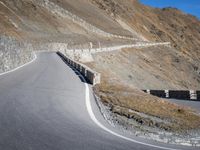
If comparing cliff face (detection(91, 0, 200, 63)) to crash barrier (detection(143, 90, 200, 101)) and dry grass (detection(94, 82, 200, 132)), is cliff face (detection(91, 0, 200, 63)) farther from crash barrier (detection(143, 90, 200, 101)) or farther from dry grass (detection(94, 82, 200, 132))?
dry grass (detection(94, 82, 200, 132))

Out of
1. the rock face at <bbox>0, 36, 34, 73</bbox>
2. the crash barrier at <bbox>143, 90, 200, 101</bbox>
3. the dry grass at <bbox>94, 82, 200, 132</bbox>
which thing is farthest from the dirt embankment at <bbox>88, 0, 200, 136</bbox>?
the rock face at <bbox>0, 36, 34, 73</bbox>

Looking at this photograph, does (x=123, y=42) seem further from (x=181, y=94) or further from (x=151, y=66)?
(x=181, y=94)

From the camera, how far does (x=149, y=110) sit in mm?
15523

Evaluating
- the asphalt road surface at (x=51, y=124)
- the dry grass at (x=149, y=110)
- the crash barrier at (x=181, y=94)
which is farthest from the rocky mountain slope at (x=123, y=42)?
the crash barrier at (x=181, y=94)

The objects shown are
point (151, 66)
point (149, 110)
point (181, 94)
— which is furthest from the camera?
point (151, 66)

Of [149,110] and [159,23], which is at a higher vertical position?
[159,23]

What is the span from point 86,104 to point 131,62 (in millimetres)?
46424

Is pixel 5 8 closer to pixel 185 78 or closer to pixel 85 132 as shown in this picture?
pixel 185 78

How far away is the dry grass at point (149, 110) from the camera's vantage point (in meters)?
13.6

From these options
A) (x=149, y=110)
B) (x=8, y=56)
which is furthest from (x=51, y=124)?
(x=8, y=56)

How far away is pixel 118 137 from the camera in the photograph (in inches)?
424

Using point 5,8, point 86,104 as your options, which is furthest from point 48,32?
point 86,104

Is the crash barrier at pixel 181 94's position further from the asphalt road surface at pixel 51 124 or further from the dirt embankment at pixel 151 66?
the asphalt road surface at pixel 51 124

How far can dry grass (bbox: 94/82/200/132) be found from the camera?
13555mm
